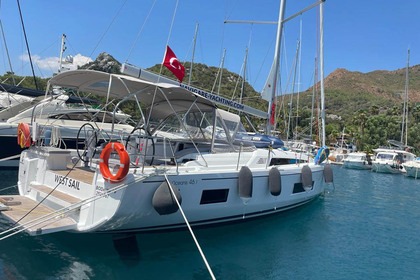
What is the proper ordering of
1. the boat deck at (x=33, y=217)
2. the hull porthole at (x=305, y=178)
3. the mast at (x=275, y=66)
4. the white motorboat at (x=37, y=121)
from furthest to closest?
the white motorboat at (x=37, y=121) < the mast at (x=275, y=66) < the hull porthole at (x=305, y=178) < the boat deck at (x=33, y=217)

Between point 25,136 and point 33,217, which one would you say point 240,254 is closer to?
point 33,217

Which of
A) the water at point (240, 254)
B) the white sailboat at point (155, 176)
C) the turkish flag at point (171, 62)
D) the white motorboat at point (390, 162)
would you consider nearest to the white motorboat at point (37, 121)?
the turkish flag at point (171, 62)

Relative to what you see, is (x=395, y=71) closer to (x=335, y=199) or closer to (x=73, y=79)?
(x=335, y=199)

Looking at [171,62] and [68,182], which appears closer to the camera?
[68,182]

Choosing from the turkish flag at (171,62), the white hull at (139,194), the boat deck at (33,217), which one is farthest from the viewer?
the turkish flag at (171,62)

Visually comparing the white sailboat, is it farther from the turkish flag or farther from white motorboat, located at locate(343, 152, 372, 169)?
white motorboat, located at locate(343, 152, 372, 169)

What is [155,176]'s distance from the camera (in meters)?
6.76

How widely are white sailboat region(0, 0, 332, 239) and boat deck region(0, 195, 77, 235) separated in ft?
0.05

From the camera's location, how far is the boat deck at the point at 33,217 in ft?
19.1

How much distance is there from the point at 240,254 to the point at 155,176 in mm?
2526

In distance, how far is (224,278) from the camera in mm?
6477

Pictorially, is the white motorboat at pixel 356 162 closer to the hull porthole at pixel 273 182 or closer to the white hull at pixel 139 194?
the white hull at pixel 139 194

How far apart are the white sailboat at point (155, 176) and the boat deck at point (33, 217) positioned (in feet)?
0.05

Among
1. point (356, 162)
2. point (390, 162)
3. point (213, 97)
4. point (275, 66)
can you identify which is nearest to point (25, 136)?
point (213, 97)
